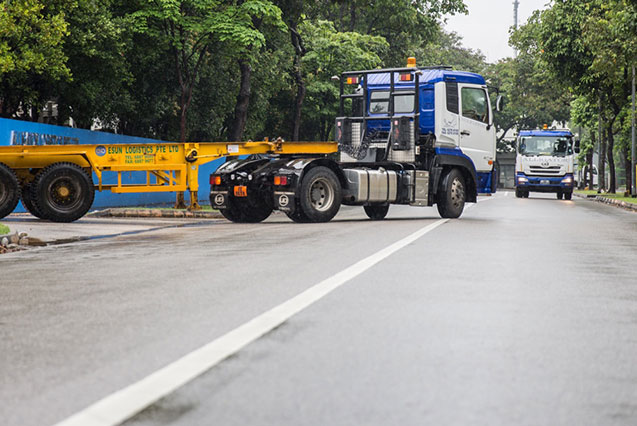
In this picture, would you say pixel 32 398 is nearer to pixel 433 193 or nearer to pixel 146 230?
pixel 146 230

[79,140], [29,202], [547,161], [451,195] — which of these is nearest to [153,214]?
[79,140]

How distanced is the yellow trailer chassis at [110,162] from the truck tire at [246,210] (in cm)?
94

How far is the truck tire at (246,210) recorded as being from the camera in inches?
802

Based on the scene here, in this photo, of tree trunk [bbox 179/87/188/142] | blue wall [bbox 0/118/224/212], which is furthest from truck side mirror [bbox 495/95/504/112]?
tree trunk [bbox 179/87/188/142]

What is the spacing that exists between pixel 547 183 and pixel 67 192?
29.8 metres

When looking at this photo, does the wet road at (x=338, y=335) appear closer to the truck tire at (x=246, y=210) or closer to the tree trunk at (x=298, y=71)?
the truck tire at (x=246, y=210)

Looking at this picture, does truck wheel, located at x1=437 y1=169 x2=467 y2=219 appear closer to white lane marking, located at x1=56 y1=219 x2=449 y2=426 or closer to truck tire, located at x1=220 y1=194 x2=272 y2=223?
truck tire, located at x1=220 y1=194 x2=272 y2=223

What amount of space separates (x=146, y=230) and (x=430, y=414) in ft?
46.1

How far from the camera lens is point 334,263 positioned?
34.2 feet

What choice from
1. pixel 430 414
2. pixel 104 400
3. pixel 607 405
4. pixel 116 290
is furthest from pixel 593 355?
pixel 116 290

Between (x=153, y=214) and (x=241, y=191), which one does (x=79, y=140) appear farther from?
(x=241, y=191)

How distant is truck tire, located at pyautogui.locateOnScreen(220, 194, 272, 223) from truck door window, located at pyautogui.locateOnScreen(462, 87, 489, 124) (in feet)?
16.7

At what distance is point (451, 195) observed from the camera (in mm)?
21359

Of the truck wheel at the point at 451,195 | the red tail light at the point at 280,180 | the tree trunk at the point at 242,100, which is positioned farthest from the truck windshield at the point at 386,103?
the tree trunk at the point at 242,100
